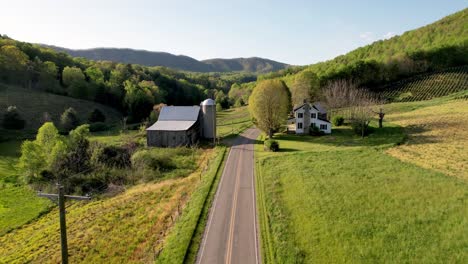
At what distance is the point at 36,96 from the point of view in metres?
91.2

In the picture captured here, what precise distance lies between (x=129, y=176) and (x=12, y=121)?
163 ft

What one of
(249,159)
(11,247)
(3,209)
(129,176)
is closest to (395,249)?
(249,159)

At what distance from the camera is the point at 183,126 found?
56875 mm

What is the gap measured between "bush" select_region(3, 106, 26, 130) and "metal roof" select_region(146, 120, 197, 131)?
40060mm

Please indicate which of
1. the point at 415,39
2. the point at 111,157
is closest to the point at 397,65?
the point at 415,39

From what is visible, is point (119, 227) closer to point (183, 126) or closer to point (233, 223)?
point (233, 223)

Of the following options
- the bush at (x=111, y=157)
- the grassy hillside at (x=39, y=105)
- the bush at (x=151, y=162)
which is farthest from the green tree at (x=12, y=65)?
the bush at (x=151, y=162)

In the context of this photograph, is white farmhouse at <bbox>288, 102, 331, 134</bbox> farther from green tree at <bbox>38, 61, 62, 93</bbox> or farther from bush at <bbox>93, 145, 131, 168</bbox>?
green tree at <bbox>38, 61, 62, 93</bbox>

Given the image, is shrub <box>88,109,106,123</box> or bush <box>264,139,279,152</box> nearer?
bush <box>264,139,279,152</box>

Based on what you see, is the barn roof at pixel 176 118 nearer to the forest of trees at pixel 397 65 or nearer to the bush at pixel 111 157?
the bush at pixel 111 157

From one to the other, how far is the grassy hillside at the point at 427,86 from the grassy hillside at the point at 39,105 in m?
91.5

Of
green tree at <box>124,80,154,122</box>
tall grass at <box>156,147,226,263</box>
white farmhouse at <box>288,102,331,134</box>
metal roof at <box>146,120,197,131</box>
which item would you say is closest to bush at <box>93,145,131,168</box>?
metal roof at <box>146,120,197,131</box>

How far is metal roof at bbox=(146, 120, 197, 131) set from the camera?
56.0 metres

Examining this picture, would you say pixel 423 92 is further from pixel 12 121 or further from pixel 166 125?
pixel 12 121
